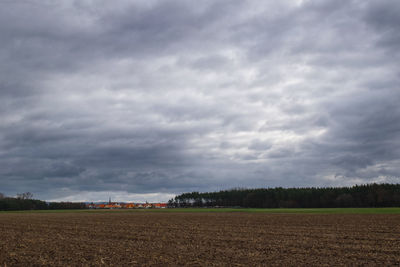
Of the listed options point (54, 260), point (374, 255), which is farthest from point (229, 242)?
point (54, 260)

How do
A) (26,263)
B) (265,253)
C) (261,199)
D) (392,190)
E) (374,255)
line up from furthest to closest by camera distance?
1. (261,199)
2. (392,190)
3. (265,253)
4. (374,255)
5. (26,263)

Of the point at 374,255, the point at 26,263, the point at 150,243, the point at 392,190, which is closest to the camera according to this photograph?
the point at 26,263

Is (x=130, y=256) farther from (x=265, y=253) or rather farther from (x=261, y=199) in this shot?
(x=261, y=199)

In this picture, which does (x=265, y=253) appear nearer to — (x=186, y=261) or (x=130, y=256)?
(x=186, y=261)

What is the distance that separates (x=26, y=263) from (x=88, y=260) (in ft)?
9.50

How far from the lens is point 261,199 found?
172125 mm

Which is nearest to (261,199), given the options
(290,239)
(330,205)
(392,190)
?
(330,205)

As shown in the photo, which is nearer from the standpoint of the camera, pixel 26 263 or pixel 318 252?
pixel 26 263

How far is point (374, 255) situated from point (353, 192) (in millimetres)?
135327

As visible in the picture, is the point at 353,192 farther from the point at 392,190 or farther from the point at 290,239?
the point at 290,239

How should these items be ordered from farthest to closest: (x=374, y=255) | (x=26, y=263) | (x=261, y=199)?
(x=261, y=199) < (x=374, y=255) < (x=26, y=263)

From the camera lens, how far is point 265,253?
20.6 m

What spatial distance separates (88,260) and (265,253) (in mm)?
9358

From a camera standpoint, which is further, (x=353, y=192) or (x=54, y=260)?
(x=353, y=192)
